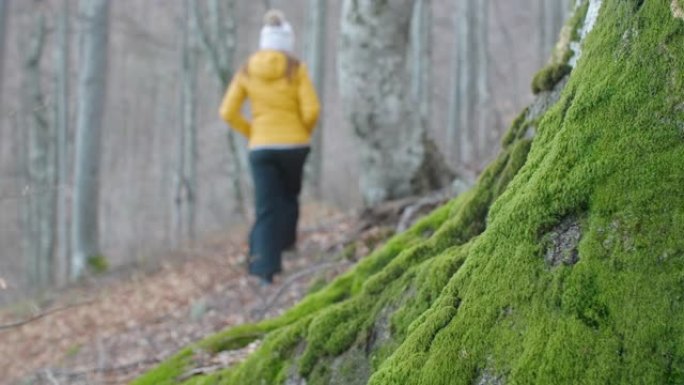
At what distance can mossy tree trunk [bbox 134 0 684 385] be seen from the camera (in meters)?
2.08

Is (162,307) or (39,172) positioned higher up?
(39,172)

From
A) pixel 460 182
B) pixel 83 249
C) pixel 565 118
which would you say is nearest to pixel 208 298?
pixel 460 182

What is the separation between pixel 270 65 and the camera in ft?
26.7

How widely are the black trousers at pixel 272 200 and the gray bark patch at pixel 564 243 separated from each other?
595 cm

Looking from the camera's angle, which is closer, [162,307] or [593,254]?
[593,254]

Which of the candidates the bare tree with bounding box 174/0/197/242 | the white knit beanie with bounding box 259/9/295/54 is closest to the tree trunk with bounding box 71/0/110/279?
the bare tree with bounding box 174/0/197/242

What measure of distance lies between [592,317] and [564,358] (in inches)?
5.3

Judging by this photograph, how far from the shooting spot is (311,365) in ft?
11.1

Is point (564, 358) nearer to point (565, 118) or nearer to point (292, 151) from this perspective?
point (565, 118)

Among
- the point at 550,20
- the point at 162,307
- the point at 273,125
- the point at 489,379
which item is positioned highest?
the point at 550,20

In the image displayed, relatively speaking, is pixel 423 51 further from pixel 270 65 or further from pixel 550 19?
pixel 270 65

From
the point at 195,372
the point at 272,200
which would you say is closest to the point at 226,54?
the point at 272,200

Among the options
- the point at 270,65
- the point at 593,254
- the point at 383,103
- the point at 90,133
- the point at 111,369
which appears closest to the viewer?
the point at 593,254

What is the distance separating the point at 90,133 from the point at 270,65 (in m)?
6.27
